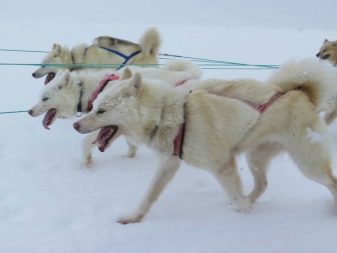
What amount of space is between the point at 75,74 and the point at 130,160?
2.83 feet

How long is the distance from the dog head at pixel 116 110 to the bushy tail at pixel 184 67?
147cm

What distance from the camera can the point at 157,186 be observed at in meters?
2.82

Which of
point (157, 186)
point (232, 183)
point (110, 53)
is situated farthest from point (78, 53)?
point (232, 183)

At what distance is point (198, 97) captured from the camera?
2662 mm

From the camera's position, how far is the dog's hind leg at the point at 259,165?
2.92 metres

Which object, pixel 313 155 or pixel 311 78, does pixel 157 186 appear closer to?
pixel 313 155

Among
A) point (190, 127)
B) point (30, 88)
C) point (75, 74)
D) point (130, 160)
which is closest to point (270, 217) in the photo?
point (190, 127)

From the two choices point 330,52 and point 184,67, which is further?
point 330,52

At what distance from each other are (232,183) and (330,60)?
3.01 metres

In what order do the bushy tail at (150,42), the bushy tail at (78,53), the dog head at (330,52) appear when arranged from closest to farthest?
the bushy tail at (150,42) < the dog head at (330,52) < the bushy tail at (78,53)

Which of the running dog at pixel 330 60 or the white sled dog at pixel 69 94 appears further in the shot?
the running dog at pixel 330 60

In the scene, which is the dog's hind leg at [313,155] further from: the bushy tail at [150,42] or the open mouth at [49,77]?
the open mouth at [49,77]

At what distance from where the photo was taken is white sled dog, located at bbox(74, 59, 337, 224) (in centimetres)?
255

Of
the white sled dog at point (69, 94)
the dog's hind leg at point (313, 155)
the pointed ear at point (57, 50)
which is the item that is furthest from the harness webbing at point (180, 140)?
the pointed ear at point (57, 50)
